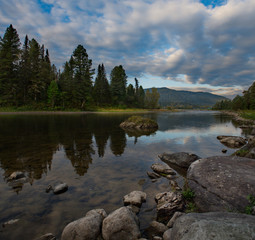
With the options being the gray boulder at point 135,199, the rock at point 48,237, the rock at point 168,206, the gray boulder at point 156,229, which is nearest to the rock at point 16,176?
the rock at point 48,237

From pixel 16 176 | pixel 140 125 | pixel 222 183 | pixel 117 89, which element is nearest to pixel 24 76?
pixel 117 89

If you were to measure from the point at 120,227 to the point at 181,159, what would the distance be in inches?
273

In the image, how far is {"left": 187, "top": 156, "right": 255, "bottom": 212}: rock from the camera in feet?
14.7

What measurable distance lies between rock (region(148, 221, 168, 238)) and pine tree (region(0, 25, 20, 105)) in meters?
67.3

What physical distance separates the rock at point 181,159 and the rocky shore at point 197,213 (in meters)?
3.01

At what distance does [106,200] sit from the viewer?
5773 millimetres

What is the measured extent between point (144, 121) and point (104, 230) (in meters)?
24.4

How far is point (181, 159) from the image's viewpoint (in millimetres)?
9867

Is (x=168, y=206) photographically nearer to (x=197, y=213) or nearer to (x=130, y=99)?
(x=197, y=213)

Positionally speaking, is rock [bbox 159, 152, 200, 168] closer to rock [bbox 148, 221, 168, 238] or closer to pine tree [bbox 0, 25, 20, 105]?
rock [bbox 148, 221, 168, 238]

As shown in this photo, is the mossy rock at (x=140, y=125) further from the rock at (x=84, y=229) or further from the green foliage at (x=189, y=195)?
the rock at (x=84, y=229)

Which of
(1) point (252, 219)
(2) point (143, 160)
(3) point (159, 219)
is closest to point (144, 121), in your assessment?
(2) point (143, 160)

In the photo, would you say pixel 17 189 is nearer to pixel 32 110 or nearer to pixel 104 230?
pixel 104 230

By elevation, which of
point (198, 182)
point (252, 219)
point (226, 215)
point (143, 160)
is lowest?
point (143, 160)
